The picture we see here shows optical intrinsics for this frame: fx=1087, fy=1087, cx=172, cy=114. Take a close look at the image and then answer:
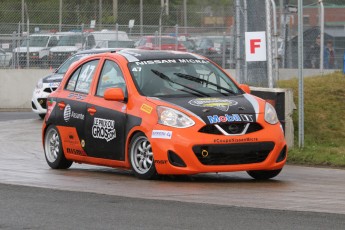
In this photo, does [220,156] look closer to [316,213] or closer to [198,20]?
[316,213]

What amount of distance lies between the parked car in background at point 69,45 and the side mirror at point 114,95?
756 inches

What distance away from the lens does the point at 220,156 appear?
1179 centimetres

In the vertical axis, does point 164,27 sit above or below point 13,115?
above

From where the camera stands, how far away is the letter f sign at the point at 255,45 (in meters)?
16.7

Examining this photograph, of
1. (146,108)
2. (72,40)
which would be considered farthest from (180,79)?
Answer: (72,40)

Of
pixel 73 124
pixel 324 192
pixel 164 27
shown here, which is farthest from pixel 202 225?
pixel 164 27

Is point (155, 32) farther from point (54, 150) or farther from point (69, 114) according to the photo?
point (69, 114)

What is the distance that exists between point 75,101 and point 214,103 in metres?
2.19

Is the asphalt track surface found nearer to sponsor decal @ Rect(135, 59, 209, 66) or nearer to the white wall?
sponsor decal @ Rect(135, 59, 209, 66)

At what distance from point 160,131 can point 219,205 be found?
2.08 m

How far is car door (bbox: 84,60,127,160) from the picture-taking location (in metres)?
12.6

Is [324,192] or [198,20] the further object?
[198,20]

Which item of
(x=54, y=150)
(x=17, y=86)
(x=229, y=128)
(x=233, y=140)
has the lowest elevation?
(x=54, y=150)

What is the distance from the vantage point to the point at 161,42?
33000 mm
